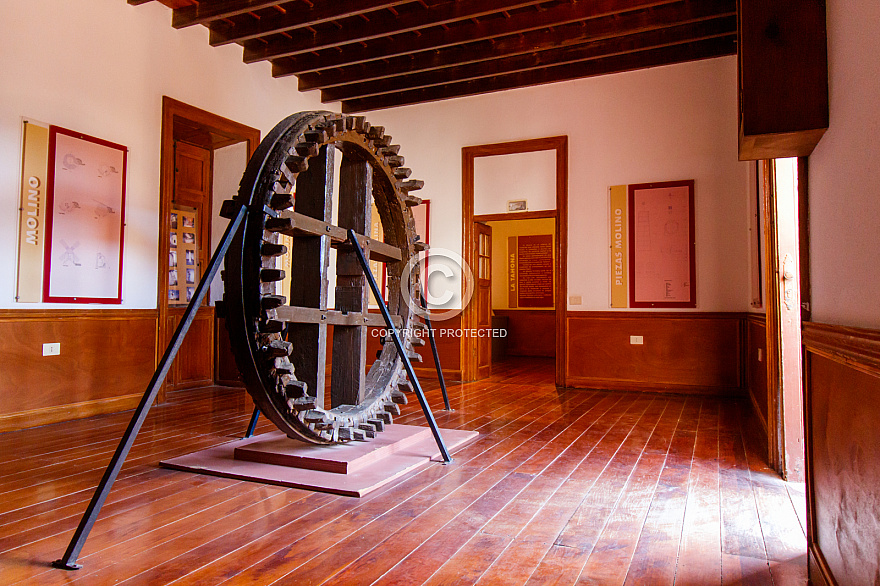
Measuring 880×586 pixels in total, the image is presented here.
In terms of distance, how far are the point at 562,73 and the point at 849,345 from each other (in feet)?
19.0

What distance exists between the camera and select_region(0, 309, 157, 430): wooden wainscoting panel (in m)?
3.90

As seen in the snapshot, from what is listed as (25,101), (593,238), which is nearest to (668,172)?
(593,238)

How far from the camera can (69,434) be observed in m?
3.75

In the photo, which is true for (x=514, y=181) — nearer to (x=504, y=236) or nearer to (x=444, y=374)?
(x=444, y=374)

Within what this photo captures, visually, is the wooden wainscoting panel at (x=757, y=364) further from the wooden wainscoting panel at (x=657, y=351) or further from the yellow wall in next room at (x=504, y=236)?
the yellow wall in next room at (x=504, y=236)

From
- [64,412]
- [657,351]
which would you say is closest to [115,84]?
[64,412]

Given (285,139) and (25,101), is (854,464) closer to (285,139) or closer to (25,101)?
(285,139)

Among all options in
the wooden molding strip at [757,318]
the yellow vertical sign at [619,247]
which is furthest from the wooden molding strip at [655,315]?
the wooden molding strip at [757,318]

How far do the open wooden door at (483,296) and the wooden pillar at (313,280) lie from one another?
404 centimetres

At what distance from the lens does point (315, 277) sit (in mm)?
3084

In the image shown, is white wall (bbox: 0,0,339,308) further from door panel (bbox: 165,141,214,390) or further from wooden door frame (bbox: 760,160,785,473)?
wooden door frame (bbox: 760,160,785,473)

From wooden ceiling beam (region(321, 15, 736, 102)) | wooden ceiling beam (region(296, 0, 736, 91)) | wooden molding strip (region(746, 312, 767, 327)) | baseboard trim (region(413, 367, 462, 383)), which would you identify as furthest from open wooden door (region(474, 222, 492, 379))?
wooden molding strip (region(746, 312, 767, 327))

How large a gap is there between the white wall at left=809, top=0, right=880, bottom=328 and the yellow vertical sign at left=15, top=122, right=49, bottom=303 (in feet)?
15.4

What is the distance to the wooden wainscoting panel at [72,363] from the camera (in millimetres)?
3902
